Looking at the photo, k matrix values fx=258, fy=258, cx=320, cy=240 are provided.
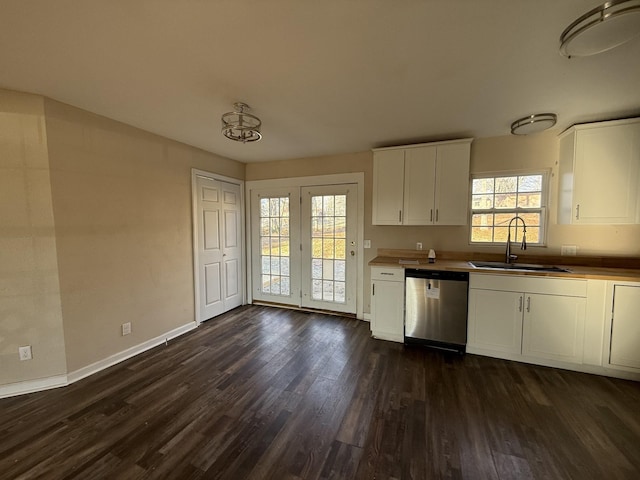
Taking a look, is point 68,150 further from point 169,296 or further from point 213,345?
point 213,345

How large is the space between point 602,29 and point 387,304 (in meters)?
2.67

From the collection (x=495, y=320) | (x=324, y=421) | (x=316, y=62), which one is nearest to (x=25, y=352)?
(x=324, y=421)

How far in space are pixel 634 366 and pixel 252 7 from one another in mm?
4028

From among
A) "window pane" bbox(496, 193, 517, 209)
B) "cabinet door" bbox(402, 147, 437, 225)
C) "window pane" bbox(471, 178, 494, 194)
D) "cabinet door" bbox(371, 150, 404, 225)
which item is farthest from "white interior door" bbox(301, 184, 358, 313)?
"window pane" bbox(496, 193, 517, 209)

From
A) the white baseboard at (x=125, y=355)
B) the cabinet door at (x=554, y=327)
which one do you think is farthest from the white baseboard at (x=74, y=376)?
the cabinet door at (x=554, y=327)

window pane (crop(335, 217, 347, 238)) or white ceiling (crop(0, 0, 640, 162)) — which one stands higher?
white ceiling (crop(0, 0, 640, 162))

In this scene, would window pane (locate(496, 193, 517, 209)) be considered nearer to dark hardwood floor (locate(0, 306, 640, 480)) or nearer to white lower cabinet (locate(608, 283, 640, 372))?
white lower cabinet (locate(608, 283, 640, 372))

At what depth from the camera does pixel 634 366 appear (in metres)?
2.32

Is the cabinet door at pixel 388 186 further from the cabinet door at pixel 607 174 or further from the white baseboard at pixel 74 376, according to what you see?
the white baseboard at pixel 74 376

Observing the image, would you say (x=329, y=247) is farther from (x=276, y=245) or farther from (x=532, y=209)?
(x=532, y=209)

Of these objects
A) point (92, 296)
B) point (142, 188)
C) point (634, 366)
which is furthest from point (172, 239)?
point (634, 366)

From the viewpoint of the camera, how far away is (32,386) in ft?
7.14

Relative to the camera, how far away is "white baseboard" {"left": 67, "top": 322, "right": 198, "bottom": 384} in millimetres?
2363

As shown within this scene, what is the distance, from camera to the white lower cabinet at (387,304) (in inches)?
121
